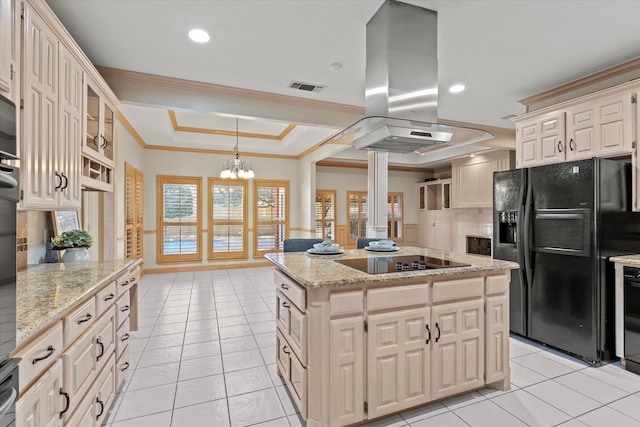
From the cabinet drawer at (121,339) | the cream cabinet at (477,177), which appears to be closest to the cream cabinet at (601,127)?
the cream cabinet at (477,177)

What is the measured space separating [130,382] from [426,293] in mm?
2314

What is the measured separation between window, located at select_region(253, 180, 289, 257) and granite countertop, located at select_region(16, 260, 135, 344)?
16.8ft

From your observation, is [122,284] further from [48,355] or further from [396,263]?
[396,263]

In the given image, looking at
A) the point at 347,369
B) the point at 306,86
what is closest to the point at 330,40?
the point at 306,86

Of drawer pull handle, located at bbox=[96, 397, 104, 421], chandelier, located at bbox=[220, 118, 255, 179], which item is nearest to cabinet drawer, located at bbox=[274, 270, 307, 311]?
drawer pull handle, located at bbox=[96, 397, 104, 421]

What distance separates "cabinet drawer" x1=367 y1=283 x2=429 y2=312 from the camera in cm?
187

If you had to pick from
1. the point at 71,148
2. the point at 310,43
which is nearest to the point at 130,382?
the point at 71,148

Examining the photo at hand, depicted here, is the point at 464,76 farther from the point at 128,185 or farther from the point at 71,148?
the point at 128,185

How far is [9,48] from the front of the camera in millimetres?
1512

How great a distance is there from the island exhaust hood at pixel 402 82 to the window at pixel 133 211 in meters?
4.42

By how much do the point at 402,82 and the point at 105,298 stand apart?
2417 mm

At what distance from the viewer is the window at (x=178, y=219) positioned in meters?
6.81

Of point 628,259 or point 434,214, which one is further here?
point 434,214

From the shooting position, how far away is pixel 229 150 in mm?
7246
